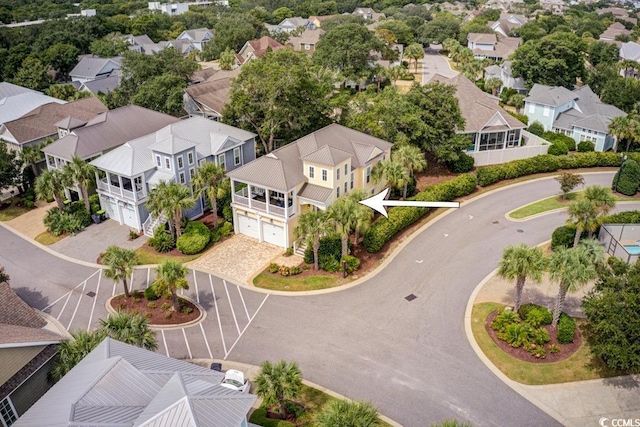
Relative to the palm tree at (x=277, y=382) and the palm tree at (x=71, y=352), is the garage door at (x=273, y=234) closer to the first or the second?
the palm tree at (x=71, y=352)

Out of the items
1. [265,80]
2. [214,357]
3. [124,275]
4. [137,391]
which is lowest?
[214,357]

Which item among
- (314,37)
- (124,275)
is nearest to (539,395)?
(124,275)

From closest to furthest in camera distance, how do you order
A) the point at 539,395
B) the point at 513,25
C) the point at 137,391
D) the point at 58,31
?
the point at 137,391, the point at 539,395, the point at 58,31, the point at 513,25

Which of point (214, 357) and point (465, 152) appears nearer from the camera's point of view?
point (214, 357)

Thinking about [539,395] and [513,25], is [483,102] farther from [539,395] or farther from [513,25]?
[513,25]

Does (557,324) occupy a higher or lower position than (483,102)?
lower

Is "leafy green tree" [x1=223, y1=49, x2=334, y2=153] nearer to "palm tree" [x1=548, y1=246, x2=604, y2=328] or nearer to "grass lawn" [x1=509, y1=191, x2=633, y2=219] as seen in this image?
"grass lawn" [x1=509, y1=191, x2=633, y2=219]
